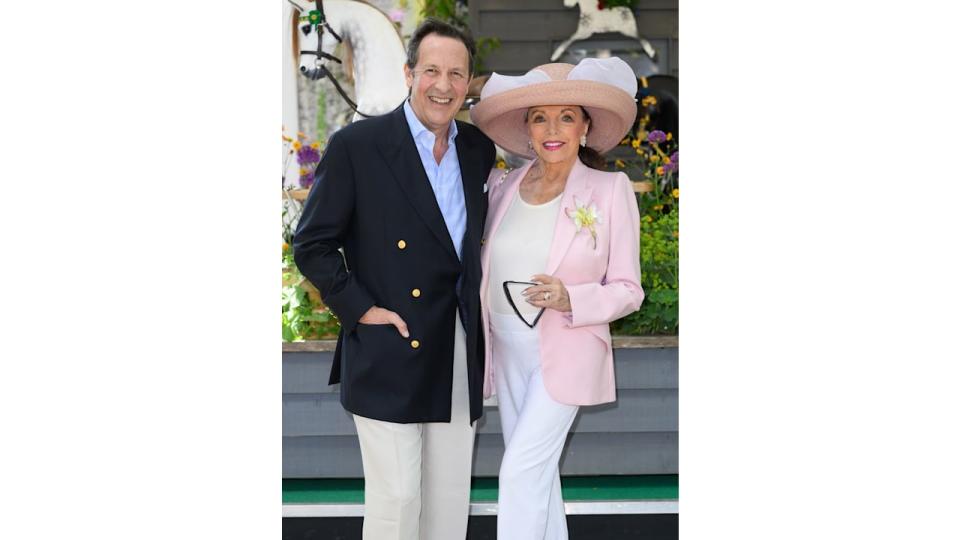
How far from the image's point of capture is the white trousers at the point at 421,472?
8.98ft

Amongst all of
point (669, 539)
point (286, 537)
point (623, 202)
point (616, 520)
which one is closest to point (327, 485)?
point (286, 537)

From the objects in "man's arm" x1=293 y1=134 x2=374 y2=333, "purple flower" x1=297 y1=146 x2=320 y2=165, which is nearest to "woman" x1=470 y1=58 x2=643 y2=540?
"man's arm" x1=293 y1=134 x2=374 y2=333

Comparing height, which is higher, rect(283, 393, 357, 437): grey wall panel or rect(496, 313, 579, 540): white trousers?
rect(496, 313, 579, 540): white trousers

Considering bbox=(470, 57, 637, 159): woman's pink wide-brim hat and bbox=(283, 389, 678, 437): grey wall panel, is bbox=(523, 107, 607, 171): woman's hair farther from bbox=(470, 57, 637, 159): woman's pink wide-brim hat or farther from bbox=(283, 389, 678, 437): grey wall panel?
bbox=(283, 389, 678, 437): grey wall panel

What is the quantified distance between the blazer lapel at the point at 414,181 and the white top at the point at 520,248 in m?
0.19

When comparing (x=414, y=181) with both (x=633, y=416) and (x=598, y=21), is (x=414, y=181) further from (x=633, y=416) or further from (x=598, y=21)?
(x=598, y=21)

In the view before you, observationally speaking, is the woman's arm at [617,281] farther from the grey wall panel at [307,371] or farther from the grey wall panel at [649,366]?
the grey wall panel at [307,371]

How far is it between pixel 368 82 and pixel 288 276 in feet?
5.81

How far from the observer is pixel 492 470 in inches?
180

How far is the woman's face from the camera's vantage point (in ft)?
9.27

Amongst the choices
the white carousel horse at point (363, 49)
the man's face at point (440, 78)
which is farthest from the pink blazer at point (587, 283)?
the white carousel horse at point (363, 49)

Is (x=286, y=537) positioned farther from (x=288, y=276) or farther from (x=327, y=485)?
(x=288, y=276)

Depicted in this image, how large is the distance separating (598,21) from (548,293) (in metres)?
5.71

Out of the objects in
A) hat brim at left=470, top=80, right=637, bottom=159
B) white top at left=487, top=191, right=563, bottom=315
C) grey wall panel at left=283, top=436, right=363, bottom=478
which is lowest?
grey wall panel at left=283, top=436, right=363, bottom=478
